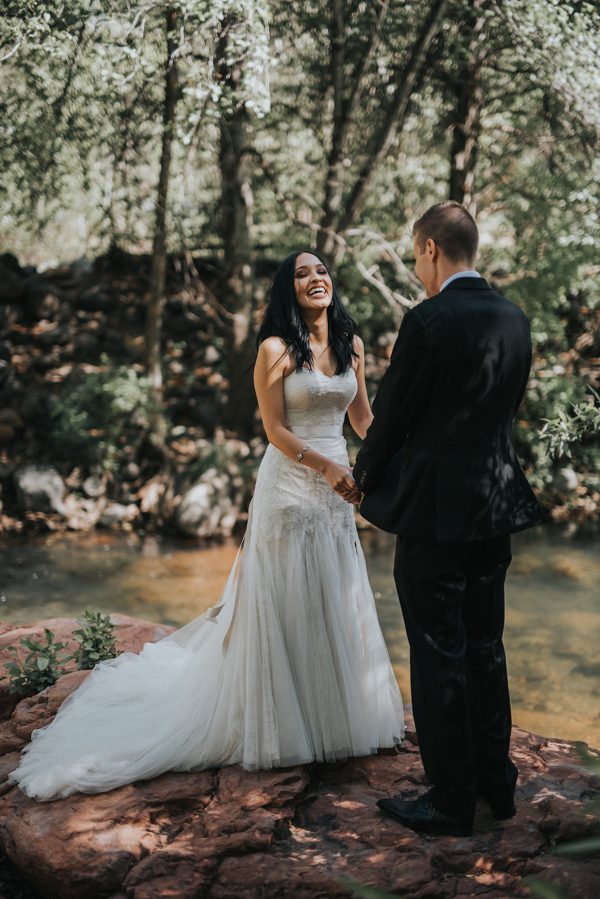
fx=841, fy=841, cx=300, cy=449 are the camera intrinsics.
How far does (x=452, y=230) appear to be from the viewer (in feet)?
9.59

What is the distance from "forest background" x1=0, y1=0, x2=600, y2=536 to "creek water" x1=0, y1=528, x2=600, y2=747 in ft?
2.29

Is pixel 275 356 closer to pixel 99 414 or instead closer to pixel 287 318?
pixel 287 318

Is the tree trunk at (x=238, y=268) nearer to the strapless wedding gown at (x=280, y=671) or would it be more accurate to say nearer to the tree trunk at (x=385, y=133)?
the tree trunk at (x=385, y=133)

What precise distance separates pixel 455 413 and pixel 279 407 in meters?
0.95

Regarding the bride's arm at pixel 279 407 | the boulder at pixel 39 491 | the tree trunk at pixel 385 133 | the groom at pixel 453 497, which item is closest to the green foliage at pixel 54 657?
the bride's arm at pixel 279 407

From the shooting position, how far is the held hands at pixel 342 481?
3.46 m

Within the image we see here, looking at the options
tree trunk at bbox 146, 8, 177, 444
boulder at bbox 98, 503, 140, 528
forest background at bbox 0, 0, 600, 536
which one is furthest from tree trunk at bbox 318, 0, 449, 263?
boulder at bbox 98, 503, 140, 528

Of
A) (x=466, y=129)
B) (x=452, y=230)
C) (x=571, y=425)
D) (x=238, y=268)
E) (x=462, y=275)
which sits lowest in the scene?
(x=571, y=425)

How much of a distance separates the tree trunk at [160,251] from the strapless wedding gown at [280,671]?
5.30 metres

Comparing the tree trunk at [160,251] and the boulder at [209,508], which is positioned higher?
the tree trunk at [160,251]

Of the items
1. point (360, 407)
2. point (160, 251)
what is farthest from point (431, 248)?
point (160, 251)

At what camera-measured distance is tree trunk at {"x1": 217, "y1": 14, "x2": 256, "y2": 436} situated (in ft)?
32.4

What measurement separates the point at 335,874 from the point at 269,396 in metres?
1.83

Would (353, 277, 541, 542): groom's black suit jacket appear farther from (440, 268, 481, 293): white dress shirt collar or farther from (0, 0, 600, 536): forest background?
(0, 0, 600, 536): forest background
